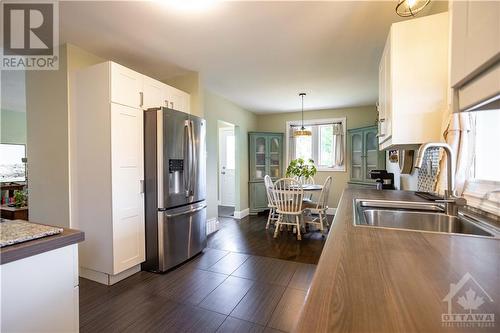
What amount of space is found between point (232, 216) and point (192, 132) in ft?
9.18

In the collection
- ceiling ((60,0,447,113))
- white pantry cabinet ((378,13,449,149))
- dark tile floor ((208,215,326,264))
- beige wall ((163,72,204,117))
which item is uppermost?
ceiling ((60,0,447,113))

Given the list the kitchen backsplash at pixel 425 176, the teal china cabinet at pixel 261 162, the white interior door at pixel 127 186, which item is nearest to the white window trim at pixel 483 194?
the kitchen backsplash at pixel 425 176

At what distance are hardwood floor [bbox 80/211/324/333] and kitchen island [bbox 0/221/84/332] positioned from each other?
80 cm

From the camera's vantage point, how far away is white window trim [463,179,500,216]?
112cm

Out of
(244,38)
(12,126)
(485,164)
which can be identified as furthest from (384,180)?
(12,126)

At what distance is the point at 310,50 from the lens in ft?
8.41

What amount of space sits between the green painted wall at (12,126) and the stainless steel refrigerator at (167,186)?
479 cm

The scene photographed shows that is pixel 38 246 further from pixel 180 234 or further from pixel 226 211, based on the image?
pixel 226 211

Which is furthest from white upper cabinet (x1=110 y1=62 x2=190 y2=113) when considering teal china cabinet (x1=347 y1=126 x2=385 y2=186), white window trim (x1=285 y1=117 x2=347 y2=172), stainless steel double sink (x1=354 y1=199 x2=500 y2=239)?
teal china cabinet (x1=347 y1=126 x2=385 y2=186)

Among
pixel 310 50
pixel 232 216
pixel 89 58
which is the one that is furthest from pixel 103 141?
pixel 232 216

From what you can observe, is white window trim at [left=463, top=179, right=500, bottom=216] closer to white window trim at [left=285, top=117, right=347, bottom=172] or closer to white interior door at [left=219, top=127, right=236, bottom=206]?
white window trim at [left=285, top=117, right=347, bottom=172]

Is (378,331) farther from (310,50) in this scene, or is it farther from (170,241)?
(310,50)

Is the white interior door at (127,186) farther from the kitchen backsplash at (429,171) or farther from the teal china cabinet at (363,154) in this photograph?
the teal china cabinet at (363,154)

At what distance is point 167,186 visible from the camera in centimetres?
249
